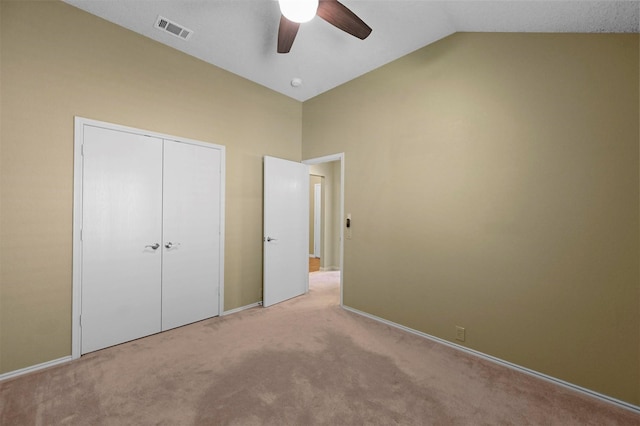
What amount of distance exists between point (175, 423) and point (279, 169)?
2.88 metres

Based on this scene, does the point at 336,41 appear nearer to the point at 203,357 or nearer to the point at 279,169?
the point at 279,169

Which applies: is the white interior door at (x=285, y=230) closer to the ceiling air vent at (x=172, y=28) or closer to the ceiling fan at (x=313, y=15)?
the ceiling air vent at (x=172, y=28)

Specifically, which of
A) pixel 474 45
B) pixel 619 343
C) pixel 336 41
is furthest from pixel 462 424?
pixel 336 41

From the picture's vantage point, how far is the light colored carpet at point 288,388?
1692 millimetres

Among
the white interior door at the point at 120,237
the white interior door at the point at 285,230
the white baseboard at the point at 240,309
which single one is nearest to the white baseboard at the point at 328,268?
the white interior door at the point at 285,230

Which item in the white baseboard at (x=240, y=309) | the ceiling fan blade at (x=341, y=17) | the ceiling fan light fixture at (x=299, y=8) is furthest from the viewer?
the white baseboard at (x=240, y=309)

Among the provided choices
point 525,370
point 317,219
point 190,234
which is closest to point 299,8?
point 190,234

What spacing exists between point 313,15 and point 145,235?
2.52 meters

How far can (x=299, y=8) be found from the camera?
1.67 metres

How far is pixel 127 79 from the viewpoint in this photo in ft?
8.59

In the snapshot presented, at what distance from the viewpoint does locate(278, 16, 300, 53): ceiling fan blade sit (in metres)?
1.97

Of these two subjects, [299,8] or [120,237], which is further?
[120,237]

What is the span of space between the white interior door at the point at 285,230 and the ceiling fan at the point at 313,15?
5.84 feet

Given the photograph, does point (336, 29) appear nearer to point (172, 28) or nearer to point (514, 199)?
point (172, 28)
